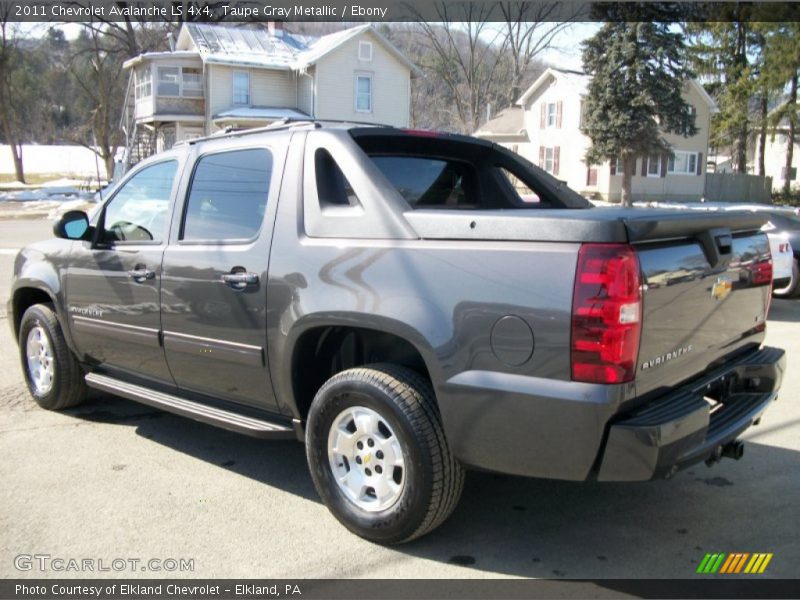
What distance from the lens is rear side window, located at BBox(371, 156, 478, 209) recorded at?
4.45 metres

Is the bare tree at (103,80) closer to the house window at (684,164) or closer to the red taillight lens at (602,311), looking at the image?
the house window at (684,164)

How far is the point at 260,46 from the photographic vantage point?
137 feet

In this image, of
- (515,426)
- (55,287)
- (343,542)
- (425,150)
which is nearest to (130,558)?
(343,542)

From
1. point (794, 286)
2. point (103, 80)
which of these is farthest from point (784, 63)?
point (103, 80)

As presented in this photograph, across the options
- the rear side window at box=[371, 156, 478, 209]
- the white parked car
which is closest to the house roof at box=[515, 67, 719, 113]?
the white parked car

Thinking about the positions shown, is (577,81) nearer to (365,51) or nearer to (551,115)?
(551,115)

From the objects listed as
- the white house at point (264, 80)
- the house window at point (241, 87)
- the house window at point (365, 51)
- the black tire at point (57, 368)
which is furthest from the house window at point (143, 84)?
the black tire at point (57, 368)

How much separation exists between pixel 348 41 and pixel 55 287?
37.3m

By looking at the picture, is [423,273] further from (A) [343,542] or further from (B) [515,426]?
(A) [343,542]

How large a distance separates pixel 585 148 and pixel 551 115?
19.0ft

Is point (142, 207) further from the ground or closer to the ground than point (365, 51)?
closer to the ground

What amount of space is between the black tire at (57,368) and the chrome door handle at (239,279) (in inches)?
78.1

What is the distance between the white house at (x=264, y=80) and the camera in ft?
130

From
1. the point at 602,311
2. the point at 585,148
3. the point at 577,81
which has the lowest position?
the point at 602,311
